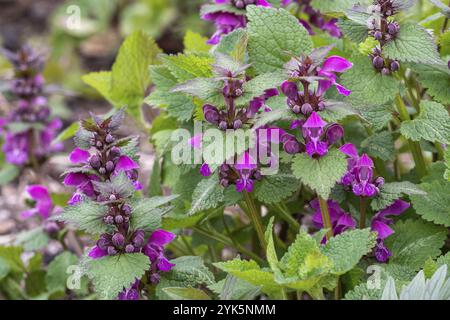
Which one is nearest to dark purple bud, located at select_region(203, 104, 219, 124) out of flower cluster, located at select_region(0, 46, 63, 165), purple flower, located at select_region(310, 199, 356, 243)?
purple flower, located at select_region(310, 199, 356, 243)

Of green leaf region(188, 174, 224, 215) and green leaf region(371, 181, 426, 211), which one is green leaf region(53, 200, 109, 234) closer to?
green leaf region(188, 174, 224, 215)

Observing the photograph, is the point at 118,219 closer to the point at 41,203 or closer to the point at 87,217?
the point at 87,217

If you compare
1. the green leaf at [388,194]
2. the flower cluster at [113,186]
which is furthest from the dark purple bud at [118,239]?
the green leaf at [388,194]

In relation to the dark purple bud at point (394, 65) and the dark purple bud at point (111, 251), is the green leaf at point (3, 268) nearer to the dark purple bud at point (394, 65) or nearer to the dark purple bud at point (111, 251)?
the dark purple bud at point (111, 251)

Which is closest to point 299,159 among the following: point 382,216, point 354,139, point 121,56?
point 382,216

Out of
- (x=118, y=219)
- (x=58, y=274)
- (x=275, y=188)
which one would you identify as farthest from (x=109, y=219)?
(x=58, y=274)

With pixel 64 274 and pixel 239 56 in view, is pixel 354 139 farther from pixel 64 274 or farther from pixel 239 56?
pixel 64 274
